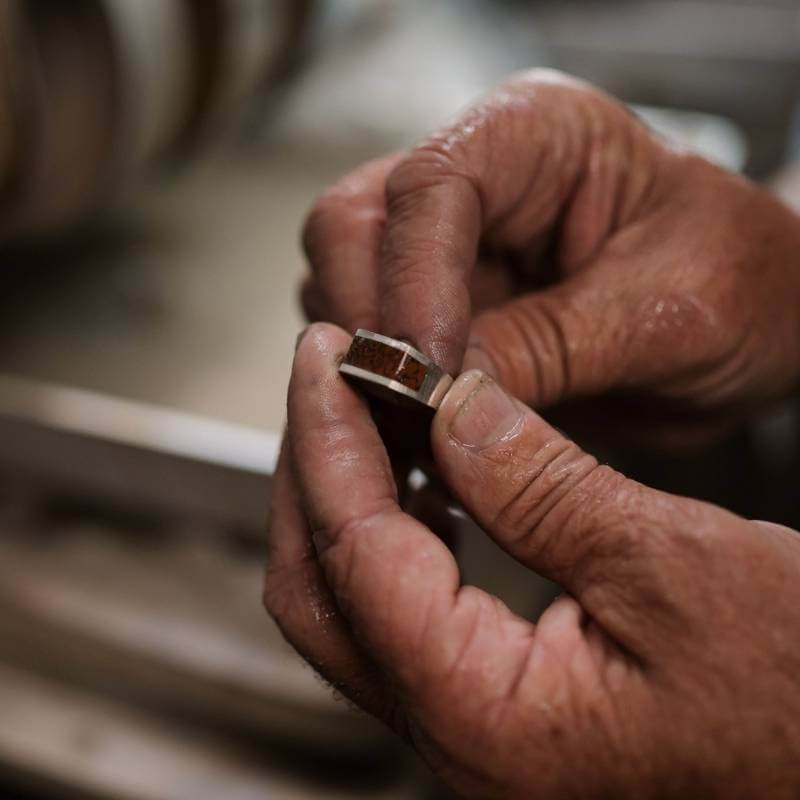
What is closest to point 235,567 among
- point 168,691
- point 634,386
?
point 168,691

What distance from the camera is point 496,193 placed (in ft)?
1.58

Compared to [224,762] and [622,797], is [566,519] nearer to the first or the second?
[622,797]

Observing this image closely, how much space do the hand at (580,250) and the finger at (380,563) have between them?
0.26 feet

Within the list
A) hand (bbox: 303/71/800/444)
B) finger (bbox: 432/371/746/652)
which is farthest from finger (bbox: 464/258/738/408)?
finger (bbox: 432/371/746/652)

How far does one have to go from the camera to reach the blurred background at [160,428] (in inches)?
26.1

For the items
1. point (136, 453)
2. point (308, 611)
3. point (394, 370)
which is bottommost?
A: point (136, 453)

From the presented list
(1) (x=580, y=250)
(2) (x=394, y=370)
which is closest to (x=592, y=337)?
(1) (x=580, y=250)

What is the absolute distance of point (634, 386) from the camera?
21.0 inches

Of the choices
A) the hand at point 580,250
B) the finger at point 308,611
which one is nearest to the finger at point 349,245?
the hand at point 580,250

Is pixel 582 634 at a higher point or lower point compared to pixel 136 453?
higher

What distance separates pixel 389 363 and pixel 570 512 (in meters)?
0.10

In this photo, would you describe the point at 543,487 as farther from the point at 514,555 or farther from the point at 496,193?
the point at 496,193

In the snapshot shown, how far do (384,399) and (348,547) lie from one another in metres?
0.08

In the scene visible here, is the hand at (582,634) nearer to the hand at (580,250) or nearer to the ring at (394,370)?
the ring at (394,370)
